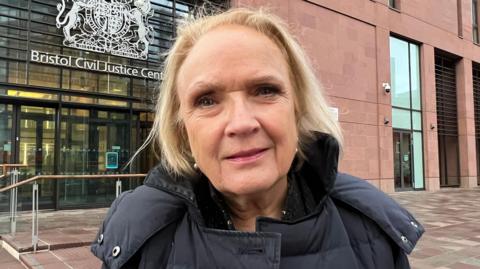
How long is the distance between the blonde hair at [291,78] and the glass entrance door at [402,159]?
53.4ft

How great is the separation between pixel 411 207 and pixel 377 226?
1137 centimetres

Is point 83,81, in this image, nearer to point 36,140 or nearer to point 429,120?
point 36,140

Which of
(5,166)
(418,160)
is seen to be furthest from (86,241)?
(418,160)

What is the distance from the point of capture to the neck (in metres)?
1.31

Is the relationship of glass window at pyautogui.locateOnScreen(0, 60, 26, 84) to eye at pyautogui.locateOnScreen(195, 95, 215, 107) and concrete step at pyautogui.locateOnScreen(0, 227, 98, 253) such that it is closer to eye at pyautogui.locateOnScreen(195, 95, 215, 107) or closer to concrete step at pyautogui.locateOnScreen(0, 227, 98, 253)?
concrete step at pyautogui.locateOnScreen(0, 227, 98, 253)

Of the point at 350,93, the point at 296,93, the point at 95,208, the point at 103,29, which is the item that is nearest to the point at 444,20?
the point at 350,93

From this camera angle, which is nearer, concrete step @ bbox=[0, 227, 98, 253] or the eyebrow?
the eyebrow

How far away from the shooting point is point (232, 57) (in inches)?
47.9

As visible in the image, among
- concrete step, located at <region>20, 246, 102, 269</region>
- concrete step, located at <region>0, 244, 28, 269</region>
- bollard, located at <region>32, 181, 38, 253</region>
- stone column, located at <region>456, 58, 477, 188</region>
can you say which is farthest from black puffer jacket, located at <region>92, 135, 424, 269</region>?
stone column, located at <region>456, 58, 477, 188</region>

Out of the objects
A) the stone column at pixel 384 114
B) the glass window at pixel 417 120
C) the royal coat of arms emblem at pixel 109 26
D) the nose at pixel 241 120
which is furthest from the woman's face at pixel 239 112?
the glass window at pixel 417 120

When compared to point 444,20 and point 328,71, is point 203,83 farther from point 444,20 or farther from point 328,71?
point 444,20

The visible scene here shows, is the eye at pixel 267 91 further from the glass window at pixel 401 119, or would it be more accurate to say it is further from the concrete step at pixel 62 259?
the glass window at pixel 401 119

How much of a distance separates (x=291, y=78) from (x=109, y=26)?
10.5 meters

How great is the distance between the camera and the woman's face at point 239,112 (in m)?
1.16
